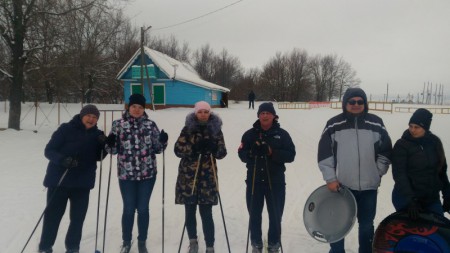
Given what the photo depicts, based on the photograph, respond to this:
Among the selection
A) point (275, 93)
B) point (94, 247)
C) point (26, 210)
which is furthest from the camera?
point (275, 93)

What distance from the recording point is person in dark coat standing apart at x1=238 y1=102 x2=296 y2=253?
345cm

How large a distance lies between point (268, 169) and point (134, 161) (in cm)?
150

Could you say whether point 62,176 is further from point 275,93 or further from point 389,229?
point 275,93

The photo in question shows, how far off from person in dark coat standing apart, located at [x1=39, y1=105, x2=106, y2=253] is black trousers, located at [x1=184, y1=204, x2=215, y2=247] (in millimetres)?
1140

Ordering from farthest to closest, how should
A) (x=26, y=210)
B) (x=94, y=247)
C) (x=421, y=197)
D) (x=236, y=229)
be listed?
(x=26, y=210) → (x=236, y=229) → (x=94, y=247) → (x=421, y=197)

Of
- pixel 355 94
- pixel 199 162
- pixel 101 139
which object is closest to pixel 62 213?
pixel 101 139

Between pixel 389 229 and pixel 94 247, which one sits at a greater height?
pixel 389 229

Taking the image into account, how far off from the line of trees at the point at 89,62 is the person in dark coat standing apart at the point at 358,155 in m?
12.2

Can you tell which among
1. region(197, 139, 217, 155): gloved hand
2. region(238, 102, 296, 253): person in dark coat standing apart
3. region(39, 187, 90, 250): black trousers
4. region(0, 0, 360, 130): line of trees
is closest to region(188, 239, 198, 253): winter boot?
region(238, 102, 296, 253): person in dark coat standing apart

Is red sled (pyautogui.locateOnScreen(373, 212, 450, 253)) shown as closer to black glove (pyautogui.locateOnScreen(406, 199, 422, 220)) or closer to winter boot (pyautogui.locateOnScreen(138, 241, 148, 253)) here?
black glove (pyautogui.locateOnScreen(406, 199, 422, 220))

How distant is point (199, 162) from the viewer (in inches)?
135

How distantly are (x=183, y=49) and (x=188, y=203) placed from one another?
52196mm

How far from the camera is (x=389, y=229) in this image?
2904 mm

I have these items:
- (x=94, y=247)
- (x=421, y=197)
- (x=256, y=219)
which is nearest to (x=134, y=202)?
(x=94, y=247)
